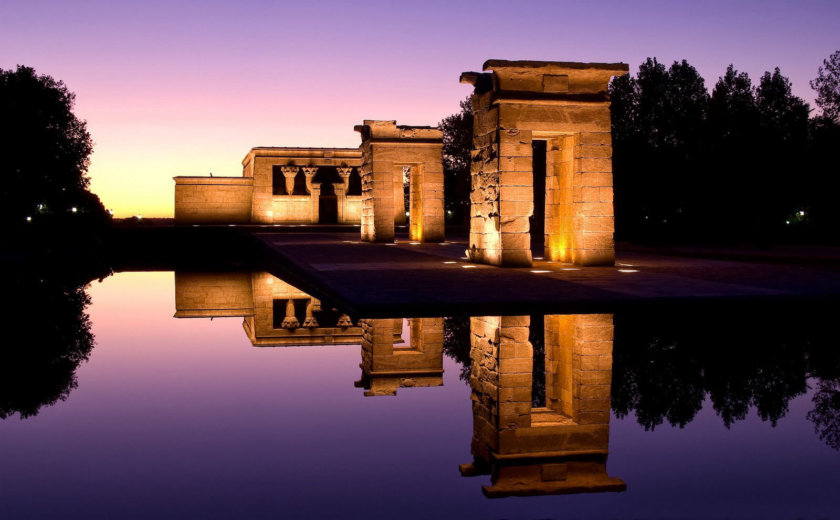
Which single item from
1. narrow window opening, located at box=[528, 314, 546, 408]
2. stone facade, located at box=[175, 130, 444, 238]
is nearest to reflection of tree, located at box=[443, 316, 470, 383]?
narrow window opening, located at box=[528, 314, 546, 408]

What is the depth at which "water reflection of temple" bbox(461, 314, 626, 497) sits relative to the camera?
3.86 meters

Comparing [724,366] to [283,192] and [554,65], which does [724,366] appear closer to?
[554,65]

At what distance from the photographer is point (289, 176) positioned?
152ft

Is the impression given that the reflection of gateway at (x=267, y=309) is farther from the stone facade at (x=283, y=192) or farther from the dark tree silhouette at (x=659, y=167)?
the stone facade at (x=283, y=192)

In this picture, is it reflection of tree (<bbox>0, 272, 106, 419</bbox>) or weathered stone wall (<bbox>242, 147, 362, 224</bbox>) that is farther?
weathered stone wall (<bbox>242, 147, 362, 224</bbox>)

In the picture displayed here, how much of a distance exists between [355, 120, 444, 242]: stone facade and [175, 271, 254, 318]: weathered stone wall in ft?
29.3

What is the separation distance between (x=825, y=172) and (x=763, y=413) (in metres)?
27.3

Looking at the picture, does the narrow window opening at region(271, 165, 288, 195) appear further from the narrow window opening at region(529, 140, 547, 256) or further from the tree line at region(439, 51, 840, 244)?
the tree line at region(439, 51, 840, 244)

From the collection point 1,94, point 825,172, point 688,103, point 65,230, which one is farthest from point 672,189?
point 1,94

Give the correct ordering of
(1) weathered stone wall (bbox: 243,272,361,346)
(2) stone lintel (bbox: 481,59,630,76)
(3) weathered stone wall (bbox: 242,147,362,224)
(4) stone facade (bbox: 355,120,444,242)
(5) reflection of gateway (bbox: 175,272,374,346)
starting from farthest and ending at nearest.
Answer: (3) weathered stone wall (bbox: 242,147,362,224) → (4) stone facade (bbox: 355,120,444,242) → (2) stone lintel (bbox: 481,59,630,76) → (5) reflection of gateway (bbox: 175,272,374,346) → (1) weathered stone wall (bbox: 243,272,361,346)

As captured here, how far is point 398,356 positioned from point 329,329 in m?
2.09

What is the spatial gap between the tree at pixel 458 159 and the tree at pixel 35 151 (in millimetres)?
21691

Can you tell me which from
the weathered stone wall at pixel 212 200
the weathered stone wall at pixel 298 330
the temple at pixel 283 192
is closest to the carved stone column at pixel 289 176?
the temple at pixel 283 192

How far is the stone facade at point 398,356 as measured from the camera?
6.22 meters
